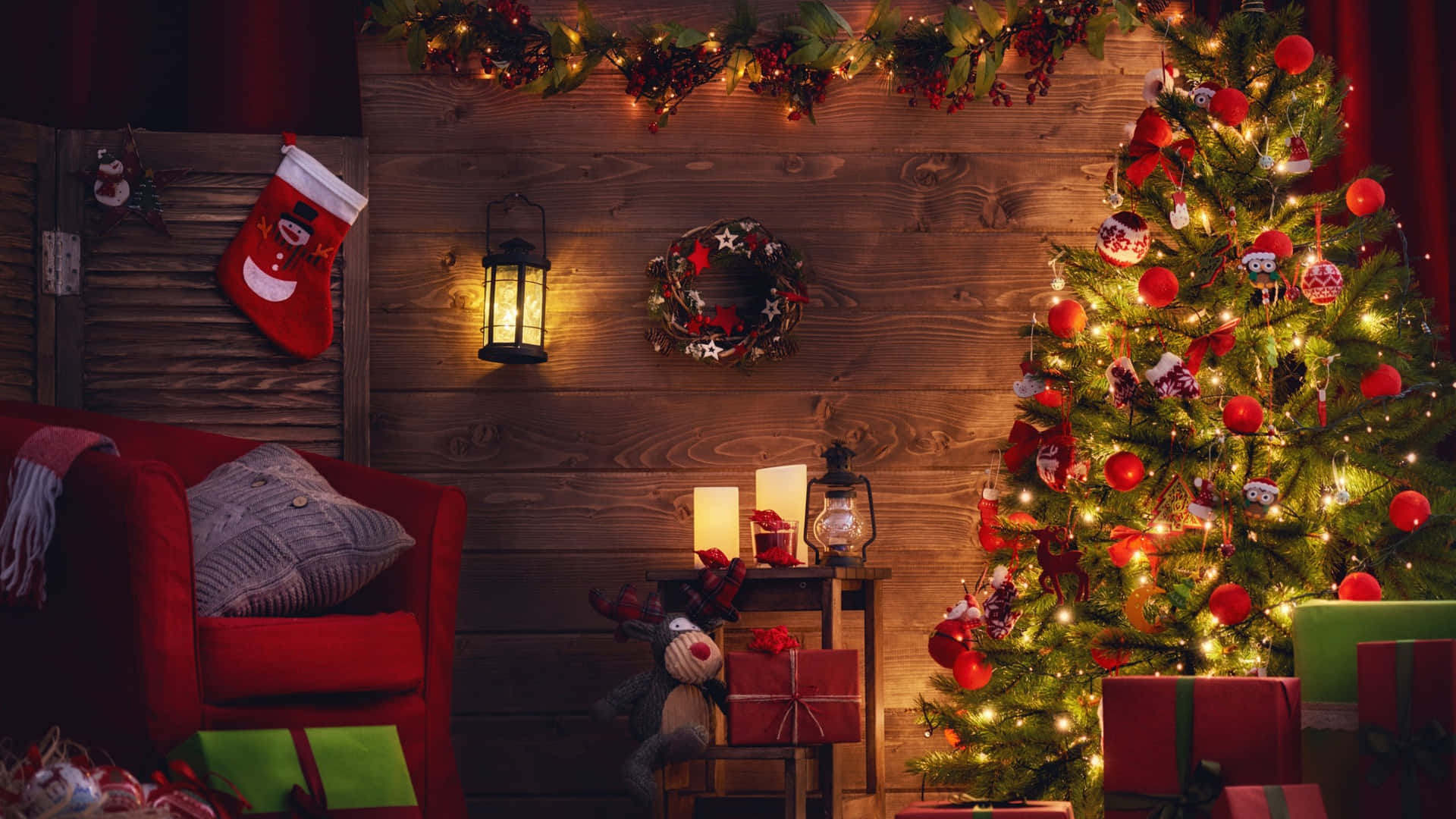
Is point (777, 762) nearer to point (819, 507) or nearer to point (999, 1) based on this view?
point (819, 507)

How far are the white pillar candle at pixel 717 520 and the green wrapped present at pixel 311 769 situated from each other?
900 mm

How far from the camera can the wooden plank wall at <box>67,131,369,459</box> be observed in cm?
266

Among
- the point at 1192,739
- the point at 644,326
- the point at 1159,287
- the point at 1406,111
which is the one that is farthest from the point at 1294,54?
the point at 644,326

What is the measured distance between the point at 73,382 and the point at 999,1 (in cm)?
235

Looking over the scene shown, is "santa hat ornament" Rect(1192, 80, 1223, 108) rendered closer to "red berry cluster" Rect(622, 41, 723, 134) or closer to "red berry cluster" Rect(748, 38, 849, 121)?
"red berry cluster" Rect(748, 38, 849, 121)

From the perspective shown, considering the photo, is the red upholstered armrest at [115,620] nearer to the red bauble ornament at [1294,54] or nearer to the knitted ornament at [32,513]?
the knitted ornament at [32,513]

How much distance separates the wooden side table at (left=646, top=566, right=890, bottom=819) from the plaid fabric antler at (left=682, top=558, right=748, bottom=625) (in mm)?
37

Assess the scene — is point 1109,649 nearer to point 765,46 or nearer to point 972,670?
point 972,670

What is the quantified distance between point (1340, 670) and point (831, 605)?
0.96 metres

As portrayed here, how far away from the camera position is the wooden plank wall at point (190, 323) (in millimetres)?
2664

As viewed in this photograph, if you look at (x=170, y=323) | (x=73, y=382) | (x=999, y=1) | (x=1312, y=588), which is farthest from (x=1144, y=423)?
(x=73, y=382)

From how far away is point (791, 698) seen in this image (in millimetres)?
2160

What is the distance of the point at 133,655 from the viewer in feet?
5.63

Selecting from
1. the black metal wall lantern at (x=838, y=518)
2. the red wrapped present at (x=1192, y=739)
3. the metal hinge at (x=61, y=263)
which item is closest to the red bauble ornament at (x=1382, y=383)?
the red wrapped present at (x=1192, y=739)
